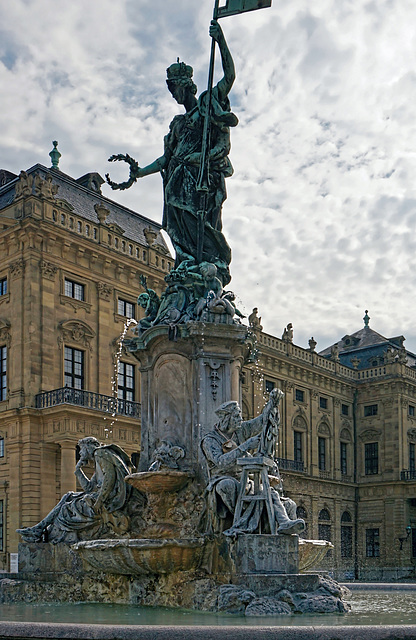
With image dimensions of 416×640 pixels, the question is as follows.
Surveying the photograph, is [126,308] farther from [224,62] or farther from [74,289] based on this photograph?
[224,62]

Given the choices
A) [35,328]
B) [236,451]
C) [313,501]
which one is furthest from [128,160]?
[313,501]

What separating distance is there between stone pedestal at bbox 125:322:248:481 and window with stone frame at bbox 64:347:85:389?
86.2 feet

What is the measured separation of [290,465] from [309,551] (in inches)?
1734

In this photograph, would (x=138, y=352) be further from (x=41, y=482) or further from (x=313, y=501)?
(x=313, y=501)

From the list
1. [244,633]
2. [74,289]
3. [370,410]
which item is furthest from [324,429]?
[244,633]

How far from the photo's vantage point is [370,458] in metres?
63.3

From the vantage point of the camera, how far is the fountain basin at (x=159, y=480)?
11.1 m

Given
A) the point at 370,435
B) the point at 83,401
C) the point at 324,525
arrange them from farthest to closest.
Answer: the point at 370,435 → the point at 324,525 → the point at 83,401

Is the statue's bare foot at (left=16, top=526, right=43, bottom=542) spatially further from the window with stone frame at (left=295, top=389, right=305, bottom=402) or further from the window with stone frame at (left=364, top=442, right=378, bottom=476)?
the window with stone frame at (left=364, top=442, right=378, bottom=476)

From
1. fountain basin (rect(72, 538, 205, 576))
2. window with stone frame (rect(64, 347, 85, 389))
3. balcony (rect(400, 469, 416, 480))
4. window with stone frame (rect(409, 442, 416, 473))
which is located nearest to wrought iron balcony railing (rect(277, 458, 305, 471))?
balcony (rect(400, 469, 416, 480))

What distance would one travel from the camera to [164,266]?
144ft

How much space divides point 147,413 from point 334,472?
49.5 m

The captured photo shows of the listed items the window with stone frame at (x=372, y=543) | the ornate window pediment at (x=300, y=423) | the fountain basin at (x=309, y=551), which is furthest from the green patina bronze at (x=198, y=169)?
the window with stone frame at (x=372, y=543)

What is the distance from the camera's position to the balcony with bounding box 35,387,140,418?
3597cm
